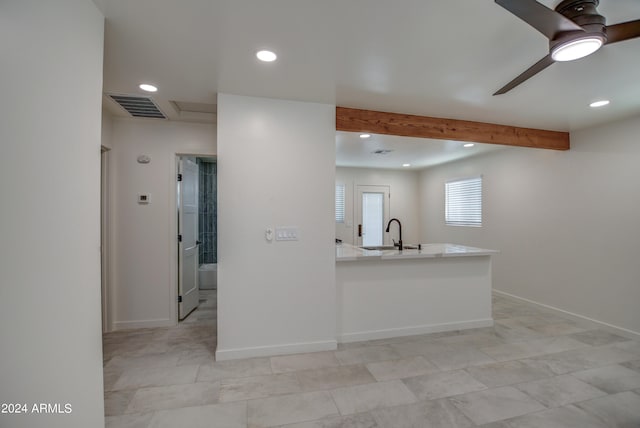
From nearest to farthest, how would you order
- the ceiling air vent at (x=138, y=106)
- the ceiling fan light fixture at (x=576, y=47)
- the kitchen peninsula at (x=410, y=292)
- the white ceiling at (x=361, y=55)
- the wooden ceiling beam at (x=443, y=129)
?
the ceiling fan light fixture at (x=576, y=47) → the white ceiling at (x=361, y=55) → the ceiling air vent at (x=138, y=106) → the wooden ceiling beam at (x=443, y=129) → the kitchen peninsula at (x=410, y=292)

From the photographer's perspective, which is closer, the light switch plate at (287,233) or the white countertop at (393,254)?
the light switch plate at (287,233)

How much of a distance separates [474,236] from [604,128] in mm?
2497

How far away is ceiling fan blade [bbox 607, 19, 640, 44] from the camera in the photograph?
4.57 feet

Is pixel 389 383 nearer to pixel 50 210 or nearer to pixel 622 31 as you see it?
pixel 50 210

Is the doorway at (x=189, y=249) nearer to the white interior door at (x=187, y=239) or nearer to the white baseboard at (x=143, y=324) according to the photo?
the white interior door at (x=187, y=239)

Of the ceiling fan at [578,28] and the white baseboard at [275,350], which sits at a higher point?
the ceiling fan at [578,28]

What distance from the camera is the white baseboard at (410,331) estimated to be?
10.3 feet

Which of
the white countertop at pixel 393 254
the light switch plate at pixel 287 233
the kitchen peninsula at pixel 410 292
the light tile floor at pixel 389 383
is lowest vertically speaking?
the light tile floor at pixel 389 383

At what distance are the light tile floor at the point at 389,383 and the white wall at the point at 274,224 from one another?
0.97 ft

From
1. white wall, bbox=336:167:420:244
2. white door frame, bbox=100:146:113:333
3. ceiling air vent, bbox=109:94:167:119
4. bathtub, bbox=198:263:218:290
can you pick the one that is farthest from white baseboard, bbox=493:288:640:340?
white door frame, bbox=100:146:113:333

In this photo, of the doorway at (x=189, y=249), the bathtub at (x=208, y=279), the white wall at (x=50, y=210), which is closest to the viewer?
the white wall at (x=50, y=210)

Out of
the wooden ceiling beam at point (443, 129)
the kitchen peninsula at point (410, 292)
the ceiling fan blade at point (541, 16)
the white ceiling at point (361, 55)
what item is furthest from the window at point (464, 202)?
the ceiling fan blade at point (541, 16)

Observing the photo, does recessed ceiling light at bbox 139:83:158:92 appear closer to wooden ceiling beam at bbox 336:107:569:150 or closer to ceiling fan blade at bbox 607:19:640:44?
wooden ceiling beam at bbox 336:107:569:150

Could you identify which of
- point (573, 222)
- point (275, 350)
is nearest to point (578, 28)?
point (275, 350)
